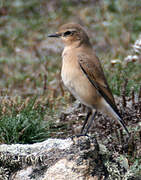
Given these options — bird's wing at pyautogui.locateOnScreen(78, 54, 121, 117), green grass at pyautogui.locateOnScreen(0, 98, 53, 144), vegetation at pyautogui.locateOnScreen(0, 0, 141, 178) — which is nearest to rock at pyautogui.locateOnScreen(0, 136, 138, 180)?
vegetation at pyautogui.locateOnScreen(0, 0, 141, 178)

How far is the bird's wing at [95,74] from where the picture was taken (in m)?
4.87

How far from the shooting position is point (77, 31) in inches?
205

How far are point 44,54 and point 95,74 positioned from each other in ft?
15.1

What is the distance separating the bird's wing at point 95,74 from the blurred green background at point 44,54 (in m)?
0.95

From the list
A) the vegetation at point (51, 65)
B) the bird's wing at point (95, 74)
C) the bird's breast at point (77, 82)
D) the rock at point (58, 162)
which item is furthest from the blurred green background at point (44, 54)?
the bird's wing at point (95, 74)

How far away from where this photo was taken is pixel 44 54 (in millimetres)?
9398

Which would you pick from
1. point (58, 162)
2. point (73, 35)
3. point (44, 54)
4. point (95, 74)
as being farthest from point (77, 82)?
point (44, 54)

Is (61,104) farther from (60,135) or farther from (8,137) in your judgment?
(8,137)

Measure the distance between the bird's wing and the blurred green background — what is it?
37.5 inches

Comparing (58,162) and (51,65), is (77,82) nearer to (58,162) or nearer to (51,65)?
(58,162)

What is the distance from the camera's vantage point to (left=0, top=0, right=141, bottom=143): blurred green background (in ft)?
17.5

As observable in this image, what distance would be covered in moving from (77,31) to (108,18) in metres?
5.07

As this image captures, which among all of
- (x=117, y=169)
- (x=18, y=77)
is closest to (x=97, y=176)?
(x=117, y=169)

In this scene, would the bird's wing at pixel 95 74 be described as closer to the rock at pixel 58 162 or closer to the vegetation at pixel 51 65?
the vegetation at pixel 51 65
